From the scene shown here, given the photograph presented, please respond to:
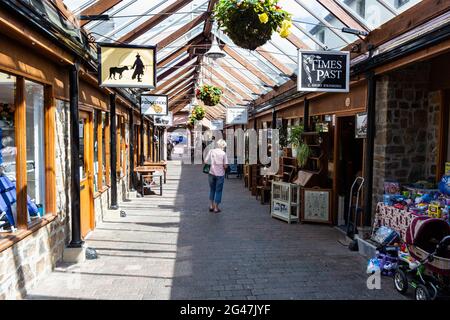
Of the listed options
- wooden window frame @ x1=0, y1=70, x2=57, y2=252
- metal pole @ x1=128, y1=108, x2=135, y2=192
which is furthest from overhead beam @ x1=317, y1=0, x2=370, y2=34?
metal pole @ x1=128, y1=108, x2=135, y2=192

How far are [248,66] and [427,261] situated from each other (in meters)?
7.06

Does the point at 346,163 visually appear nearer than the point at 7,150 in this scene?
No

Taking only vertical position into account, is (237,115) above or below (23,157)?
above

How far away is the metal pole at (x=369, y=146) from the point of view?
5262mm

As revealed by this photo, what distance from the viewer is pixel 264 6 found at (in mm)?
3541

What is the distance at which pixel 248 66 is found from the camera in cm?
949

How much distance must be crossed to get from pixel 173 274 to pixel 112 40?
4.02 m

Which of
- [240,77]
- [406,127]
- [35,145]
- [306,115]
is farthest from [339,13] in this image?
[240,77]

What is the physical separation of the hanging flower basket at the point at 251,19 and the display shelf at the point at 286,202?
13.5 feet

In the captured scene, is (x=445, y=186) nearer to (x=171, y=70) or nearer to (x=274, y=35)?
(x=274, y=35)

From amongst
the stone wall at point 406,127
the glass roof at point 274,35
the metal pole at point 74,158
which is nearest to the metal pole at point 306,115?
the glass roof at point 274,35

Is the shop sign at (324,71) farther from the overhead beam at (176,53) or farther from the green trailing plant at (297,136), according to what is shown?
the overhead beam at (176,53)

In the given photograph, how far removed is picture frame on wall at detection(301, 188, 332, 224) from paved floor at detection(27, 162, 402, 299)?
25cm
